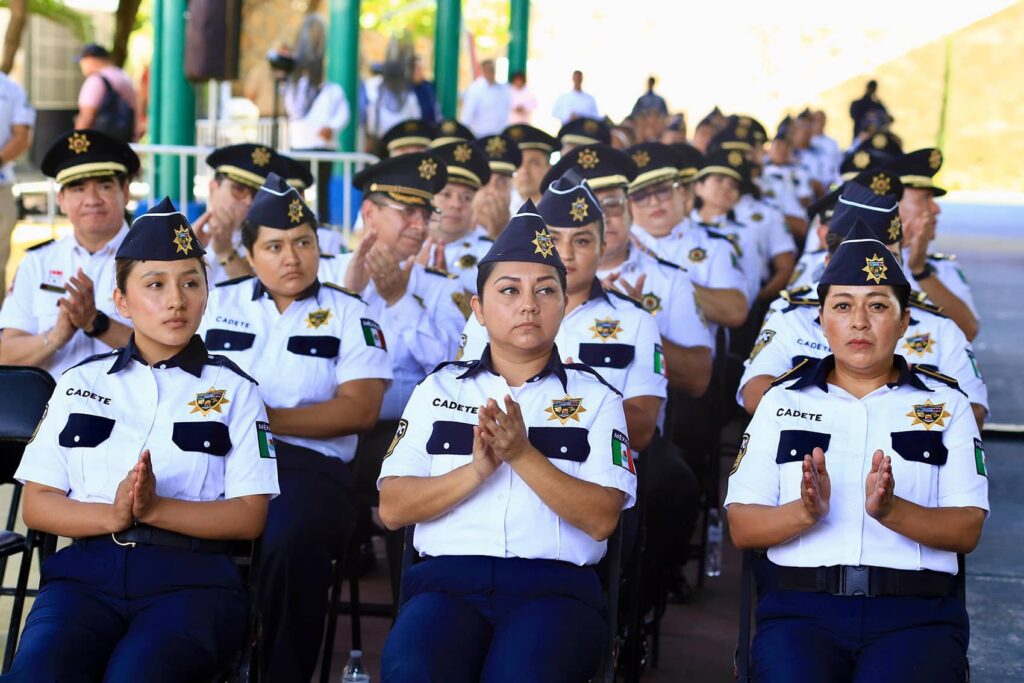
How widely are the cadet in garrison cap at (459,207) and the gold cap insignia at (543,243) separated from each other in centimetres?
248

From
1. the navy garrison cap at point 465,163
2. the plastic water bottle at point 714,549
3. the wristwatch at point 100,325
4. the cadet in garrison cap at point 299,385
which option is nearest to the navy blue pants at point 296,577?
the cadet in garrison cap at point 299,385

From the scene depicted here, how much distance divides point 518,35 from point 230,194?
15737mm

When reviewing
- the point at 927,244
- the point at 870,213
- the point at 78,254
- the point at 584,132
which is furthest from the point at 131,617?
the point at 584,132

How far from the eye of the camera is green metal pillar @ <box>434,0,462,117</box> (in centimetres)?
1669

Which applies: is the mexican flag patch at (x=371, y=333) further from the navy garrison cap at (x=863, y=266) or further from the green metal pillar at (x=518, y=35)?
the green metal pillar at (x=518, y=35)

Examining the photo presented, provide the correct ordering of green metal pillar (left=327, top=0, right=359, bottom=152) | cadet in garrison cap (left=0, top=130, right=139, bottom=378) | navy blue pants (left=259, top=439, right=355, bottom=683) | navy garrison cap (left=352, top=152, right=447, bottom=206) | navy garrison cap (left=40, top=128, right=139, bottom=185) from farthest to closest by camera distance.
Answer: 1. green metal pillar (left=327, top=0, right=359, bottom=152)
2. navy garrison cap (left=352, top=152, right=447, bottom=206)
3. navy garrison cap (left=40, top=128, right=139, bottom=185)
4. cadet in garrison cap (left=0, top=130, right=139, bottom=378)
5. navy blue pants (left=259, top=439, right=355, bottom=683)

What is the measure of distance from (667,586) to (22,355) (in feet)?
7.21

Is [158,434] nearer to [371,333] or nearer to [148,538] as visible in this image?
[148,538]

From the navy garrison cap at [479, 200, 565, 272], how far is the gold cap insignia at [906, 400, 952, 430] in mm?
897

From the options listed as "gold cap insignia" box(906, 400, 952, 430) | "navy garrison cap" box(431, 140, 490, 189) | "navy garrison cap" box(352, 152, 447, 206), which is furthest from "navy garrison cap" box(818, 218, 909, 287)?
"navy garrison cap" box(431, 140, 490, 189)

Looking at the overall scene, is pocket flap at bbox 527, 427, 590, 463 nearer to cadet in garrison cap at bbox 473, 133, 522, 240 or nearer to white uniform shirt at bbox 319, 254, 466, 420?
white uniform shirt at bbox 319, 254, 466, 420

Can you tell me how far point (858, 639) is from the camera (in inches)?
125

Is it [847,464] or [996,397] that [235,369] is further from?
[996,397]

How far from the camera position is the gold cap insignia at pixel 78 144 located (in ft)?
16.2
